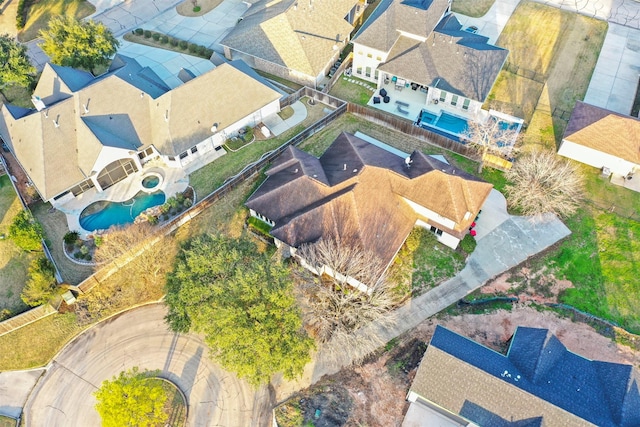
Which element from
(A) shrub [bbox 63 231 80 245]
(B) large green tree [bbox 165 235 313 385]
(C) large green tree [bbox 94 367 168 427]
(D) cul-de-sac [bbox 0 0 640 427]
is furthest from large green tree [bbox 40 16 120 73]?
(C) large green tree [bbox 94 367 168 427]

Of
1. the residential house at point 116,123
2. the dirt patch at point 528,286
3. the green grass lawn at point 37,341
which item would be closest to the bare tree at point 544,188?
the dirt patch at point 528,286

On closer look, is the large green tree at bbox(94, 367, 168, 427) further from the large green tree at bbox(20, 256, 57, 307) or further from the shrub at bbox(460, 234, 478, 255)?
the shrub at bbox(460, 234, 478, 255)

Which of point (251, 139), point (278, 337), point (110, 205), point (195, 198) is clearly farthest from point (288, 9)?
point (278, 337)

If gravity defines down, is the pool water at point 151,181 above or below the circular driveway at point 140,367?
above

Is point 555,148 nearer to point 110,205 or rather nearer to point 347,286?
point 347,286

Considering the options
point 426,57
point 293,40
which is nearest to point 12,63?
point 293,40

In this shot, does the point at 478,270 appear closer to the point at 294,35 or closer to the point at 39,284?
the point at 294,35

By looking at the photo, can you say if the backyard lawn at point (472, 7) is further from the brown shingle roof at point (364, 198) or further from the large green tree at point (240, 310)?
the large green tree at point (240, 310)
